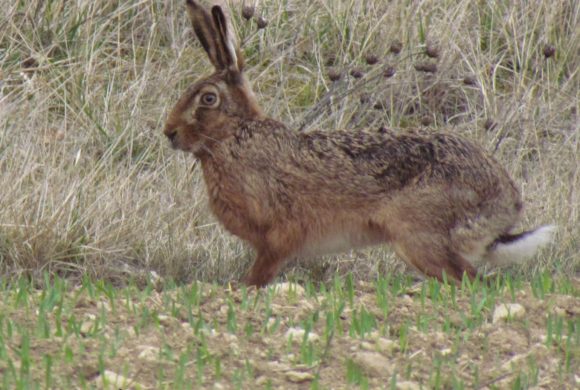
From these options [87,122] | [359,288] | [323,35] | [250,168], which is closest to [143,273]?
[250,168]

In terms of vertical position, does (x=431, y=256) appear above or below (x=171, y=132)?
below

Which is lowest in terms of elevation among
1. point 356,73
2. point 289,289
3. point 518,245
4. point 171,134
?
point 518,245

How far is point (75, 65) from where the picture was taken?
814 centimetres

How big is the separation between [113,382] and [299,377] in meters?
0.57

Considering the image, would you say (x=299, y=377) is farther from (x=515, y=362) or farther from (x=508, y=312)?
(x=508, y=312)

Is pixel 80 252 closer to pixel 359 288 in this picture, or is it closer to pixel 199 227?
pixel 199 227

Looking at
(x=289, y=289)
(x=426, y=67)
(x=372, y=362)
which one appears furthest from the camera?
(x=426, y=67)

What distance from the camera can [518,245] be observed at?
5.74 meters

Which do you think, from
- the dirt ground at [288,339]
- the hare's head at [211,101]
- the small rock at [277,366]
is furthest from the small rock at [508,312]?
the hare's head at [211,101]

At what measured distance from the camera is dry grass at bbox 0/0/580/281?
6.41 metres

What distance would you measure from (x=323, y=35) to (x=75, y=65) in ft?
5.90

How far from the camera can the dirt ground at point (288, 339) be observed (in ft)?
12.4

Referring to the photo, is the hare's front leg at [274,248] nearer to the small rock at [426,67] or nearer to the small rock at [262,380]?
the small rock at [262,380]

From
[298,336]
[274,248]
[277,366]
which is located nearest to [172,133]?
[274,248]
